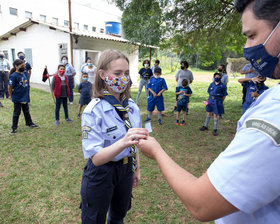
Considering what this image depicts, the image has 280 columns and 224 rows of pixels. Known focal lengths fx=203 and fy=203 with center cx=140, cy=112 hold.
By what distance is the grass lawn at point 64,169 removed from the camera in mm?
3012

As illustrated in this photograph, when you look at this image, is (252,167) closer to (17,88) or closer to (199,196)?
(199,196)

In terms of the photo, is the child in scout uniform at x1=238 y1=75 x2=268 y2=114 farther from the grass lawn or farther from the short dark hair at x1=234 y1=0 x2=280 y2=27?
the short dark hair at x1=234 y1=0 x2=280 y2=27

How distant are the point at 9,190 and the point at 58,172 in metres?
0.85

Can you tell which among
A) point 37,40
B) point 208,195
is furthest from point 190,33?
point 37,40

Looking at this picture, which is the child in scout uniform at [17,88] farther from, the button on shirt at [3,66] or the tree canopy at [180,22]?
the button on shirt at [3,66]

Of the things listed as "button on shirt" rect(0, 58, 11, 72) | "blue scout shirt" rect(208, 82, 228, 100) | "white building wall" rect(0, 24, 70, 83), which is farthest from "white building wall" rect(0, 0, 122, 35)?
"blue scout shirt" rect(208, 82, 228, 100)

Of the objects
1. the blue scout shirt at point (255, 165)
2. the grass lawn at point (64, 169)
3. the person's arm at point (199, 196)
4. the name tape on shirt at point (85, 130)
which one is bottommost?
the grass lawn at point (64, 169)

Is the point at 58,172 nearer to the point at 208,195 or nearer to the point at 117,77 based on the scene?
the point at 117,77

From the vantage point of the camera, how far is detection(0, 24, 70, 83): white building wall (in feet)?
47.6

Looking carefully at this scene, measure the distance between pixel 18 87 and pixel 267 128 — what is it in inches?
260

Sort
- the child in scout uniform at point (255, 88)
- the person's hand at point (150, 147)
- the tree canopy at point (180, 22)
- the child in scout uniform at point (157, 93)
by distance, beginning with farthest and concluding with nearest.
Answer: the child in scout uniform at point (157, 93), the tree canopy at point (180, 22), the child in scout uniform at point (255, 88), the person's hand at point (150, 147)

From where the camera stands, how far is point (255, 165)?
25.2 inches

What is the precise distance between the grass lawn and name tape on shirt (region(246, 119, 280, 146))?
8.77 ft

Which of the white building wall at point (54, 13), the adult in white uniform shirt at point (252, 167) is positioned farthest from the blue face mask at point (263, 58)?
the white building wall at point (54, 13)
